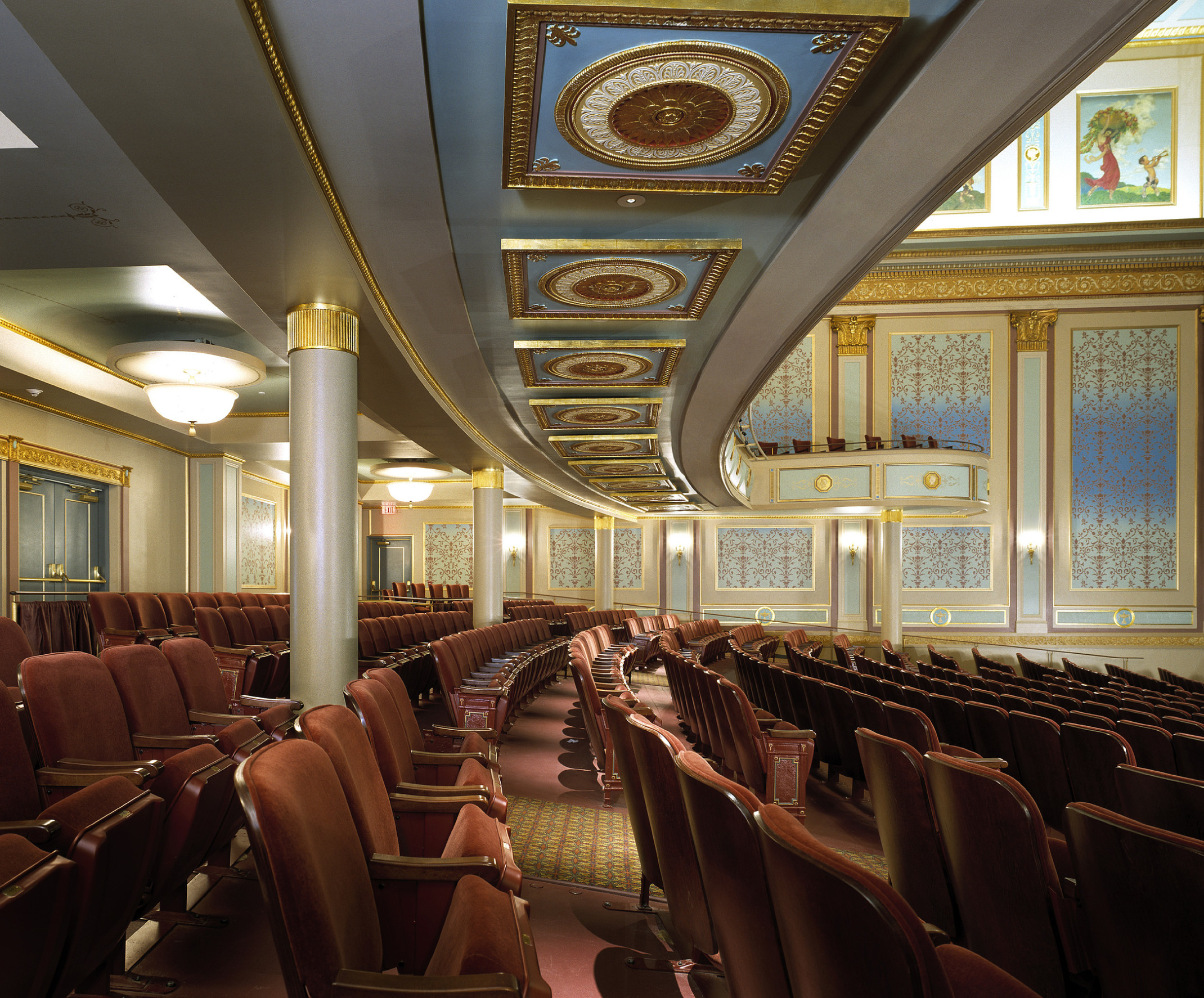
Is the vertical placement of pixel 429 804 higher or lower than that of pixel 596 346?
lower

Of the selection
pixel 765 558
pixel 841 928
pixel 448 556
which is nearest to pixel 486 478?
pixel 765 558

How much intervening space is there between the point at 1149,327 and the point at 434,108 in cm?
1513

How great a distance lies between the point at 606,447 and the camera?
8508mm

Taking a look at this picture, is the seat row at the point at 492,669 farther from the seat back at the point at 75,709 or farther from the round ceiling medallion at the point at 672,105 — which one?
the round ceiling medallion at the point at 672,105

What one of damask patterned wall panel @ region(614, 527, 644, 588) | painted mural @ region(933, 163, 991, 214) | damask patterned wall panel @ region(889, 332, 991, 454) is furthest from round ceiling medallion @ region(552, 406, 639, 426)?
painted mural @ region(933, 163, 991, 214)

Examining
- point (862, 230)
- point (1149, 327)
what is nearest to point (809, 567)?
point (1149, 327)

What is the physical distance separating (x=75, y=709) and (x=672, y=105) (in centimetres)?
265

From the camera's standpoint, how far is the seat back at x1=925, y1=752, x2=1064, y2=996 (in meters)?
1.62

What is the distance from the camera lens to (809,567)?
15.3m

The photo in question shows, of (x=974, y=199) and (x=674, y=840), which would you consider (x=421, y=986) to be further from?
(x=974, y=199)

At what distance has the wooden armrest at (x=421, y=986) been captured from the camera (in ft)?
3.84

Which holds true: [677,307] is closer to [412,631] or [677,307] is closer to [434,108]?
[434,108]

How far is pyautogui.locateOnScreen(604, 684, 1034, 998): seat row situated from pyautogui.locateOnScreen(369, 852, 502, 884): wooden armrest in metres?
0.44

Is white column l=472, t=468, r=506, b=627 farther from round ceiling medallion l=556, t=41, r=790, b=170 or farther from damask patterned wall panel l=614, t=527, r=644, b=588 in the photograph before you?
round ceiling medallion l=556, t=41, r=790, b=170
